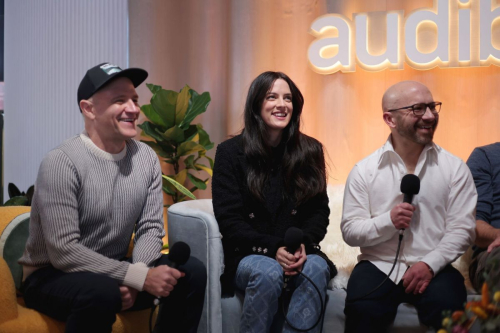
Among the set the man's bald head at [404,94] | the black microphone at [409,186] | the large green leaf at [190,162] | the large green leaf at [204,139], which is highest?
the man's bald head at [404,94]

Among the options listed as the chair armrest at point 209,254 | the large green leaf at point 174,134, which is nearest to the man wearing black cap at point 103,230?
the chair armrest at point 209,254

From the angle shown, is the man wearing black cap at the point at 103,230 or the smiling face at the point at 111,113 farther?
the smiling face at the point at 111,113

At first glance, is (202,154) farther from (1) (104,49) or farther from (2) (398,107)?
(2) (398,107)

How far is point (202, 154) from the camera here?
15.8 ft

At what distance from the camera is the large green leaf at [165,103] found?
4.52 metres

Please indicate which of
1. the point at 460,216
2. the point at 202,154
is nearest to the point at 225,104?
the point at 202,154

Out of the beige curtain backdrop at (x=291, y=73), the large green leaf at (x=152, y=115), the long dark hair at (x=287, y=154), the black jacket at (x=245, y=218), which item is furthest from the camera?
the large green leaf at (x=152, y=115)

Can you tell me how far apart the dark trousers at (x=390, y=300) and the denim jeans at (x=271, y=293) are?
166 mm

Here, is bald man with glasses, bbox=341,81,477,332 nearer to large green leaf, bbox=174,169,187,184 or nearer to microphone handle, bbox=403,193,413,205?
microphone handle, bbox=403,193,413,205

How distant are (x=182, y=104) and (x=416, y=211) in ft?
7.63

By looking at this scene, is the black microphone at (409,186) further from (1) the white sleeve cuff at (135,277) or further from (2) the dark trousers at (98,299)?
(1) the white sleeve cuff at (135,277)

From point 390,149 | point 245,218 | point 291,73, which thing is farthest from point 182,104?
point 390,149

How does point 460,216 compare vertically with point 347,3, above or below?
below

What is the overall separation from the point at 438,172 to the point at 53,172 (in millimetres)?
1842
